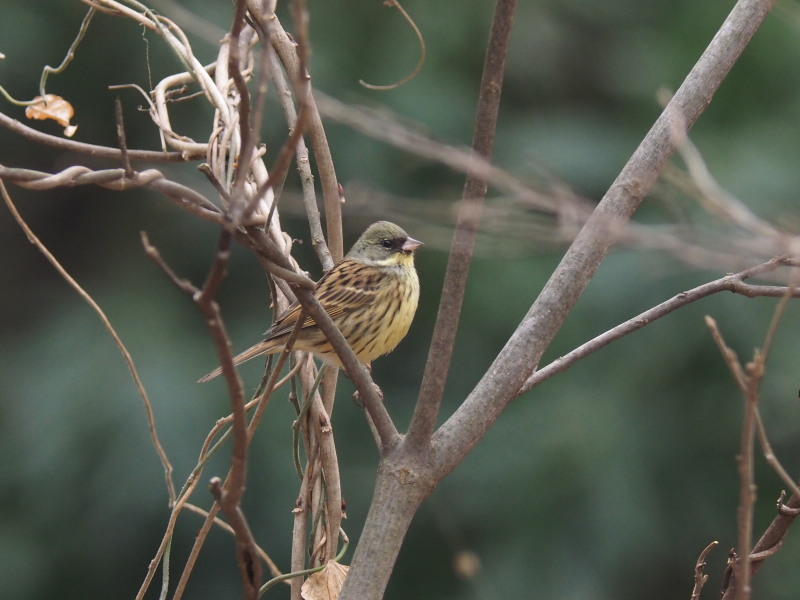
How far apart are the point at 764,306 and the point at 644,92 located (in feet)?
4.83

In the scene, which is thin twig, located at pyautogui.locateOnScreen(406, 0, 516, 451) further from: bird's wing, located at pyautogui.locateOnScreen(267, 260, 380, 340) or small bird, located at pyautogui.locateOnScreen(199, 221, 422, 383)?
bird's wing, located at pyautogui.locateOnScreen(267, 260, 380, 340)

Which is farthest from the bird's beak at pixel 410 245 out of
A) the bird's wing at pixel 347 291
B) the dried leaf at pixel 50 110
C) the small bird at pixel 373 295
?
the dried leaf at pixel 50 110

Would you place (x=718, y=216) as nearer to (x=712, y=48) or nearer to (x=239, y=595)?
(x=712, y=48)

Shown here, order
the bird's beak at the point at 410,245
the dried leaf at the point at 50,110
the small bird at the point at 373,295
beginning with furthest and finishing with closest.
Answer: the bird's beak at the point at 410,245
the small bird at the point at 373,295
the dried leaf at the point at 50,110

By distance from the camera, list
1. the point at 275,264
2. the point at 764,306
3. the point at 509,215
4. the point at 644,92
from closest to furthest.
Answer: the point at 509,215 → the point at 275,264 → the point at 764,306 → the point at 644,92

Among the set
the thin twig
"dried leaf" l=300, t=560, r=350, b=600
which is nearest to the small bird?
"dried leaf" l=300, t=560, r=350, b=600

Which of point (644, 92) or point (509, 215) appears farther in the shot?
point (644, 92)

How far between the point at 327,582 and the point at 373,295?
204 cm

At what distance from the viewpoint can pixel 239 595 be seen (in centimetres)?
597

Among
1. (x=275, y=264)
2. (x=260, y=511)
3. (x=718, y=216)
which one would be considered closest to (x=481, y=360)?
(x=260, y=511)

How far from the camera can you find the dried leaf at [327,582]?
2.14 m

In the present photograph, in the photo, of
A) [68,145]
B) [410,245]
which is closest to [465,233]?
[68,145]

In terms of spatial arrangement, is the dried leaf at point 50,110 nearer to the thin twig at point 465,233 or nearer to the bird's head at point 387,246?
the thin twig at point 465,233

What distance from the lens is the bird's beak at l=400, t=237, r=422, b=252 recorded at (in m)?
4.25
